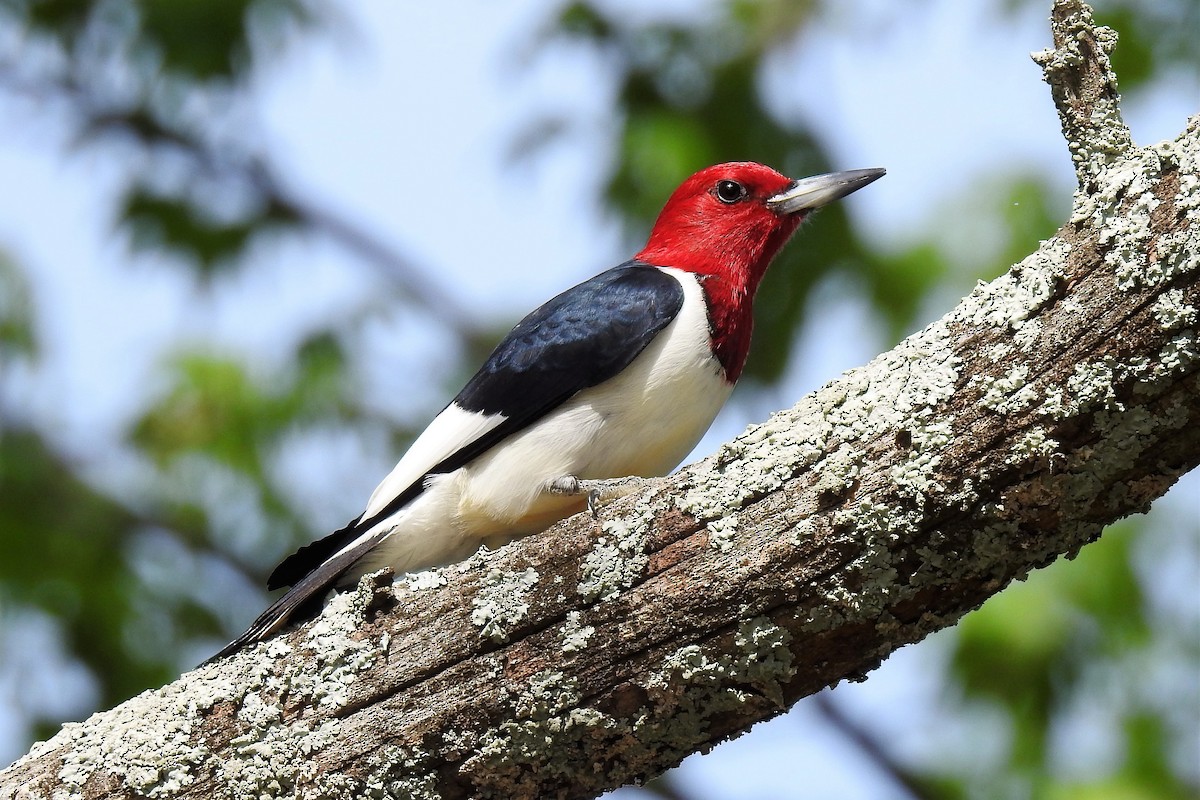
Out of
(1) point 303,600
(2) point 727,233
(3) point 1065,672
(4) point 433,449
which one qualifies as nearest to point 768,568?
(1) point 303,600

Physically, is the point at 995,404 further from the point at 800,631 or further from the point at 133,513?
the point at 133,513

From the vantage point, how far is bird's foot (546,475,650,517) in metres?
2.74

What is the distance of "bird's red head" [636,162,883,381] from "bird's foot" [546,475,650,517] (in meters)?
0.84

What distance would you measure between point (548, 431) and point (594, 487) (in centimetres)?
22

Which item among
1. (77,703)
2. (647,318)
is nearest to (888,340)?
(647,318)

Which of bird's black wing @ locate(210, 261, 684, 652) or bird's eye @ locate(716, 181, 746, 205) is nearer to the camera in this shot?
bird's black wing @ locate(210, 261, 684, 652)

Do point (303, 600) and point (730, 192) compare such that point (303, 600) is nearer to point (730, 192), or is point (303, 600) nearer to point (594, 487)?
point (594, 487)

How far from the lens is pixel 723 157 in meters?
5.84

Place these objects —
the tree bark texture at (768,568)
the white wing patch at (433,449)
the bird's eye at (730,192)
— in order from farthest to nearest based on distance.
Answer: the bird's eye at (730,192) < the white wing patch at (433,449) < the tree bark texture at (768,568)

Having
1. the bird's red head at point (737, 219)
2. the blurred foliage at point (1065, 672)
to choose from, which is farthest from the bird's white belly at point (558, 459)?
the blurred foliage at point (1065, 672)

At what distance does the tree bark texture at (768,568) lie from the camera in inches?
74.3

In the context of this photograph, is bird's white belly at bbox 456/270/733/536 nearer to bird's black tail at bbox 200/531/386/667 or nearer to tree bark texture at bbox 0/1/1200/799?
bird's black tail at bbox 200/531/386/667

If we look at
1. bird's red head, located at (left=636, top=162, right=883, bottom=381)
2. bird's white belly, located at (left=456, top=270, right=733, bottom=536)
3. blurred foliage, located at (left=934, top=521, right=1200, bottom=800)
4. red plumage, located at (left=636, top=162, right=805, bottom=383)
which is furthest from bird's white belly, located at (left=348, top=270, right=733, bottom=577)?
blurred foliage, located at (left=934, top=521, right=1200, bottom=800)

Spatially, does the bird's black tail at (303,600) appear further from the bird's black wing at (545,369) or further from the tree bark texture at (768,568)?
the tree bark texture at (768,568)
